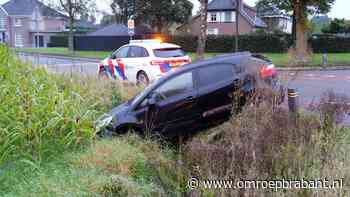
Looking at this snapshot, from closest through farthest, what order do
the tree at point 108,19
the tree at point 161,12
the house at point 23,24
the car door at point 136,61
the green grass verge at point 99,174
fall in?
the green grass verge at point 99,174
the car door at point 136,61
the tree at point 161,12
the house at point 23,24
the tree at point 108,19

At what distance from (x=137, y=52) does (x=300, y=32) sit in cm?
1383

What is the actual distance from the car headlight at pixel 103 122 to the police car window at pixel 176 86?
92 cm

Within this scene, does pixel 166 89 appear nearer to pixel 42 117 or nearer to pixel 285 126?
pixel 42 117

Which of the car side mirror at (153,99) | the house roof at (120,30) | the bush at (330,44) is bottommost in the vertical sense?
the car side mirror at (153,99)

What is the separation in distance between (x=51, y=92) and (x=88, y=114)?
32.9 inches

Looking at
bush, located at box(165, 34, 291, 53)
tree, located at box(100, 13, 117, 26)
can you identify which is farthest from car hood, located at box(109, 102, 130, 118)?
tree, located at box(100, 13, 117, 26)

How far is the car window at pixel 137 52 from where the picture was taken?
1420cm

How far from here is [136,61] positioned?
14250 mm

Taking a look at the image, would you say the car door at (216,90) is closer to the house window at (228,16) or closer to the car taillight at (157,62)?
the car taillight at (157,62)

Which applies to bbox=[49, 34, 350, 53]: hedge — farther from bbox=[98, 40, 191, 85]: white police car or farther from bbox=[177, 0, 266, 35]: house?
bbox=[98, 40, 191, 85]: white police car

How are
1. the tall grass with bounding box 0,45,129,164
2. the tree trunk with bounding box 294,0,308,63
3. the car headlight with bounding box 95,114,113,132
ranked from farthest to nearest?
the tree trunk with bounding box 294,0,308,63
the car headlight with bounding box 95,114,113,132
the tall grass with bounding box 0,45,129,164

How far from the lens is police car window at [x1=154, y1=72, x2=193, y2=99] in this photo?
6.72 m

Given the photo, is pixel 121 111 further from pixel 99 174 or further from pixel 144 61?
pixel 144 61

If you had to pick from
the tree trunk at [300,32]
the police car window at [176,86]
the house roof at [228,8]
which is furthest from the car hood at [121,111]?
the house roof at [228,8]
